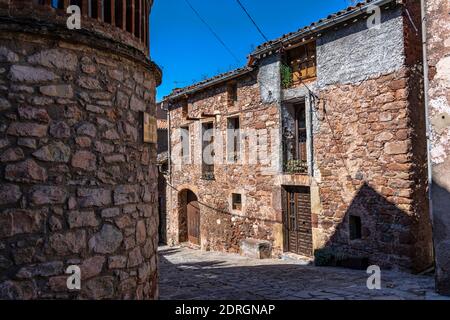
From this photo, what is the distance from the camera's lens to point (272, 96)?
1027 centimetres

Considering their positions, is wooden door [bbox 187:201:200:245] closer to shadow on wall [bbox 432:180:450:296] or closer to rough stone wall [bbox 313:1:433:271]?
rough stone wall [bbox 313:1:433:271]

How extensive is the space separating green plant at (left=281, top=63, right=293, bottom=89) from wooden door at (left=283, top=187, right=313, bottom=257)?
8.69ft

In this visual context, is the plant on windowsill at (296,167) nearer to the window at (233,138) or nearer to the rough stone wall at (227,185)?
the rough stone wall at (227,185)

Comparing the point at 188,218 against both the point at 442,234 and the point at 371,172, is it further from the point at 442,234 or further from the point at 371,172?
the point at 442,234

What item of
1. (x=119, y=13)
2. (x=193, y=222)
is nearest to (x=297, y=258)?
(x=193, y=222)

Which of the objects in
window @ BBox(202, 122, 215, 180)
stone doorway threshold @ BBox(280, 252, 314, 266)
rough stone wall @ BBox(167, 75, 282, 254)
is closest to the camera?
stone doorway threshold @ BBox(280, 252, 314, 266)

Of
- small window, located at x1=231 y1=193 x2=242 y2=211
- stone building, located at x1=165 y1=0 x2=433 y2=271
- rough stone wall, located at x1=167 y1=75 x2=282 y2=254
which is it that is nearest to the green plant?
stone building, located at x1=165 y1=0 x2=433 y2=271

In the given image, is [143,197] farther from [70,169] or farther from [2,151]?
[2,151]

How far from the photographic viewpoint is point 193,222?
1440 centimetres

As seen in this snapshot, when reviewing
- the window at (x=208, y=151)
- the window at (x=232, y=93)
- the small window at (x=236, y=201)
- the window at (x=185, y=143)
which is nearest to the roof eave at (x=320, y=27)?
the window at (x=232, y=93)

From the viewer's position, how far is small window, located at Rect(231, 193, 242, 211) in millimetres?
11773

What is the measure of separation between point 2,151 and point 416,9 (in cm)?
764

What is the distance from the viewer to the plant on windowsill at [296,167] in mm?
9609

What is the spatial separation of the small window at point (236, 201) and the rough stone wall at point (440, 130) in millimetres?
6967
